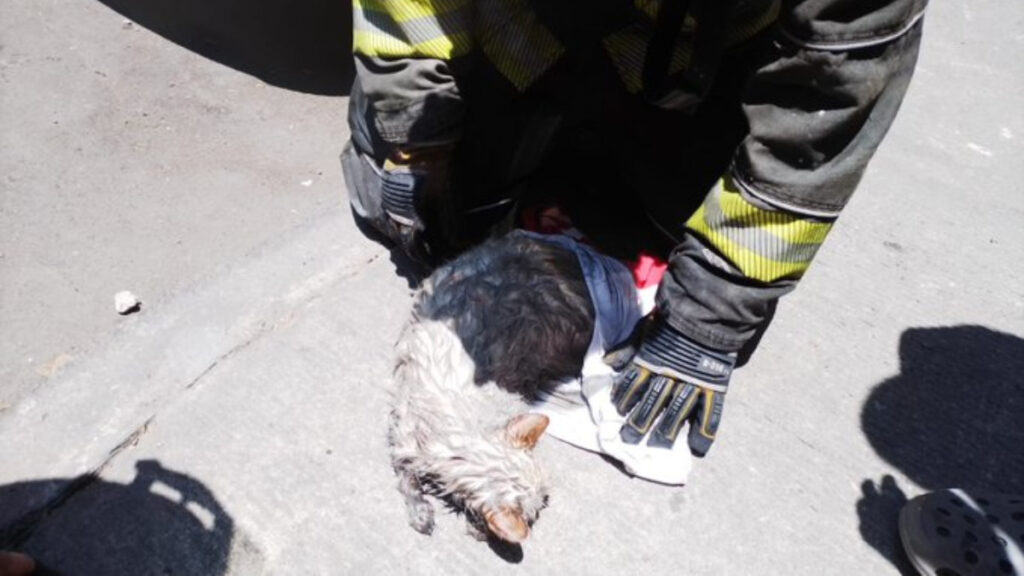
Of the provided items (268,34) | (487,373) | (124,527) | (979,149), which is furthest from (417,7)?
(979,149)

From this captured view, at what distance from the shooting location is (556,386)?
2260 mm

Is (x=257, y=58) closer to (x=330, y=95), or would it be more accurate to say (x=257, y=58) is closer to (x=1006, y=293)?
(x=330, y=95)

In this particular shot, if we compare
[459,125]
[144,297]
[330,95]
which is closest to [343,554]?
[144,297]

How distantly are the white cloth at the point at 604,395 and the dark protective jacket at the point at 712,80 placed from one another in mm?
252

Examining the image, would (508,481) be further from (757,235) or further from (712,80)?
(712,80)

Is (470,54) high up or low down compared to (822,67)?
down

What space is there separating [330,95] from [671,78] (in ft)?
5.98

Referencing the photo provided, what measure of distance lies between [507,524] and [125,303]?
141 cm

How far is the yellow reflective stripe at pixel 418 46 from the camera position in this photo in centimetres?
222

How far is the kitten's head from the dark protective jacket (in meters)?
0.54

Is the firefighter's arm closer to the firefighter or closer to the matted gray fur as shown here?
the firefighter

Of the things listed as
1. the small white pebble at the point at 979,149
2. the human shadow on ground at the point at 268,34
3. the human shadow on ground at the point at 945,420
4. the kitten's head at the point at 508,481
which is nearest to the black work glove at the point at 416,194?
the kitten's head at the point at 508,481

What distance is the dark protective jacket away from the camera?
64.4 inches

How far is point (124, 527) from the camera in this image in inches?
72.1
